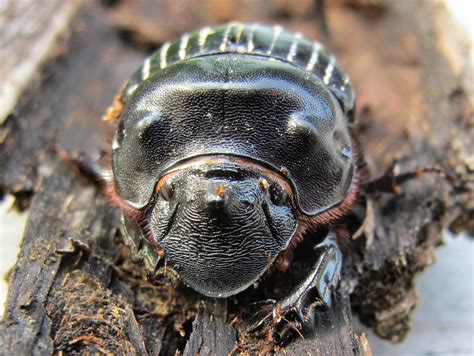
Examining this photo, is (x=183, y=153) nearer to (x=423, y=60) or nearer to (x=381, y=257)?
(x=381, y=257)

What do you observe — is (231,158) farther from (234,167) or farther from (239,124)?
(239,124)

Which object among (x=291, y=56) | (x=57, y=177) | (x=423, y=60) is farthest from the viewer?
(x=423, y=60)

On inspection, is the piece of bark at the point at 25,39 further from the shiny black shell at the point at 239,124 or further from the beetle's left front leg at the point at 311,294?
the beetle's left front leg at the point at 311,294

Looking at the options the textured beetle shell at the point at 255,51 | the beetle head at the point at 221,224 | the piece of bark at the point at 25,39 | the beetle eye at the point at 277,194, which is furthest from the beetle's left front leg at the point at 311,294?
the piece of bark at the point at 25,39

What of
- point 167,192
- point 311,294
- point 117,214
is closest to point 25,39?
point 117,214

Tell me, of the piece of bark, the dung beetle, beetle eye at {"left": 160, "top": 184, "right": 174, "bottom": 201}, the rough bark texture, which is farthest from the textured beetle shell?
the piece of bark

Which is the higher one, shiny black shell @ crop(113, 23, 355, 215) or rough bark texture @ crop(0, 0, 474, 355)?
shiny black shell @ crop(113, 23, 355, 215)

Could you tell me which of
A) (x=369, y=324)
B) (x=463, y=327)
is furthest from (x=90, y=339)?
(x=463, y=327)

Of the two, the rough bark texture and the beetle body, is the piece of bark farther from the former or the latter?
the beetle body
